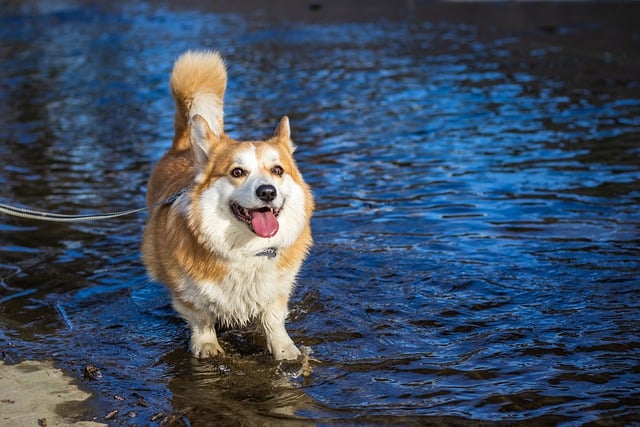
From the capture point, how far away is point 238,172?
14.4ft

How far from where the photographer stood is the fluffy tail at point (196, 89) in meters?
5.66

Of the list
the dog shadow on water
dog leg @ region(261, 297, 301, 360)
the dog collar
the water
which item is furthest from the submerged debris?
the dog collar

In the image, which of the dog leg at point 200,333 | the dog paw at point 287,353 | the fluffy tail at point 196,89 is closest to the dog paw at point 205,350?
the dog leg at point 200,333

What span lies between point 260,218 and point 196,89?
1.77 metres

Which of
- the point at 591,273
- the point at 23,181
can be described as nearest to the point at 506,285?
the point at 591,273

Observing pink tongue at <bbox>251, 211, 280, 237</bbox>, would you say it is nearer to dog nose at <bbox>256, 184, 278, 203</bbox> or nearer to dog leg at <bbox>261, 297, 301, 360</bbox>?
dog nose at <bbox>256, 184, 278, 203</bbox>

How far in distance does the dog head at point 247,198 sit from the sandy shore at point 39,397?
44.1 inches

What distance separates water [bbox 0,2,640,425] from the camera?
13.9 feet

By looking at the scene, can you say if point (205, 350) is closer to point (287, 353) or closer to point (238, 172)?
point (287, 353)

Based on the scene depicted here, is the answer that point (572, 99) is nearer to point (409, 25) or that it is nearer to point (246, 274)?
point (246, 274)

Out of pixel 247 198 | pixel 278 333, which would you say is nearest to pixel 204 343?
pixel 278 333

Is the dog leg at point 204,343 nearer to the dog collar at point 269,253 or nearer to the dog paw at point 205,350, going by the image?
the dog paw at point 205,350

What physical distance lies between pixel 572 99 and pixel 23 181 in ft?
26.8

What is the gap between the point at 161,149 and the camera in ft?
34.6
